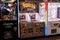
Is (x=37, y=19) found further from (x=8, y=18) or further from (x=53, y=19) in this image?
A: (x=8, y=18)

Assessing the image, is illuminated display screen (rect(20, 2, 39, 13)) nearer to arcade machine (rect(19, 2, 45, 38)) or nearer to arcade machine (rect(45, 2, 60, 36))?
arcade machine (rect(19, 2, 45, 38))

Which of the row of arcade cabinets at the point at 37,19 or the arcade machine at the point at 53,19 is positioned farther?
the arcade machine at the point at 53,19

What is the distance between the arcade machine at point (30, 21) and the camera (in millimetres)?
3898

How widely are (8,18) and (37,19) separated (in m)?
0.74

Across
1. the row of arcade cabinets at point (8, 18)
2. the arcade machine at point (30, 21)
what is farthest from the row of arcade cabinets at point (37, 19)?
the row of arcade cabinets at point (8, 18)

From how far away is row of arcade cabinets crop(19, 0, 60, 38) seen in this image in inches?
154

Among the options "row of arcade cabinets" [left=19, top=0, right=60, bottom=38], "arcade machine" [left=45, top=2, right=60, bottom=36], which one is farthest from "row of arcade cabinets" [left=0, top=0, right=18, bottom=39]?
"arcade machine" [left=45, top=2, right=60, bottom=36]

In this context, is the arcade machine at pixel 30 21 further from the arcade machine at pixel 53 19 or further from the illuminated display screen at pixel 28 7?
the arcade machine at pixel 53 19

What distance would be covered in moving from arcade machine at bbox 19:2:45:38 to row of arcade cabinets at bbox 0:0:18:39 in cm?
16

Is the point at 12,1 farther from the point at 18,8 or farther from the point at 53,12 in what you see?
the point at 53,12

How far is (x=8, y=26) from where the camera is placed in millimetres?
3738

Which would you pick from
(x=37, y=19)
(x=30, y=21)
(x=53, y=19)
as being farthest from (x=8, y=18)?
(x=53, y=19)

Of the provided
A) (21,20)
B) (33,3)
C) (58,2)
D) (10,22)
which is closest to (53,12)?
(58,2)

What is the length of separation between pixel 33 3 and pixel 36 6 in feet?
0.35
